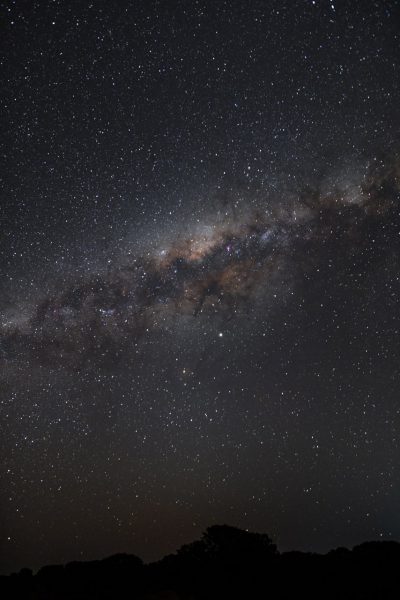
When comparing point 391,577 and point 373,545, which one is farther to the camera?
point 373,545

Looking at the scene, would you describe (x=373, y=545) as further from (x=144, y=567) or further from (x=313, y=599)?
(x=144, y=567)

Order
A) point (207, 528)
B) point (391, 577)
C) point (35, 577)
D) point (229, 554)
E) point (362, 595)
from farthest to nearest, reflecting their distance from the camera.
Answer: point (207, 528), point (229, 554), point (35, 577), point (391, 577), point (362, 595)

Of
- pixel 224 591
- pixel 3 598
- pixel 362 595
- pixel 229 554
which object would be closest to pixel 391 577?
pixel 362 595

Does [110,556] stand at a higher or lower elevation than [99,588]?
higher

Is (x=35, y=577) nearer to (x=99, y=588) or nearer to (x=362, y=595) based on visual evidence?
(x=99, y=588)

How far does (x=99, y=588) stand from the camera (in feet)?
43.7

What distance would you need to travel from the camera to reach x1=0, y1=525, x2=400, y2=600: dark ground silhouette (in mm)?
12406

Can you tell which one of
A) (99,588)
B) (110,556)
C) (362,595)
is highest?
(110,556)

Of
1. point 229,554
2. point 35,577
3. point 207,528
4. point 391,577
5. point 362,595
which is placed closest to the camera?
point 362,595

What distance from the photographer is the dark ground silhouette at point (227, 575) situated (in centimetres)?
1241

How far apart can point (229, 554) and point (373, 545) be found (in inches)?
188

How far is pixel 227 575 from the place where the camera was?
592 inches

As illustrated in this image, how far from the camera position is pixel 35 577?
1514cm

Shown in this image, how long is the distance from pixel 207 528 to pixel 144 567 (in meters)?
2.71
